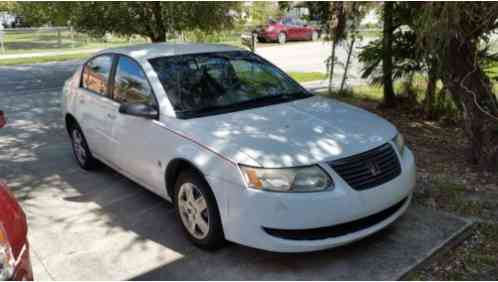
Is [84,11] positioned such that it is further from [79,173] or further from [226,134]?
[226,134]

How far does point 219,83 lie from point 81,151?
2275 millimetres

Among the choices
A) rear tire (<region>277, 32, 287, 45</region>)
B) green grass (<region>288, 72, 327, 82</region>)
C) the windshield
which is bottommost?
green grass (<region>288, 72, 327, 82</region>)

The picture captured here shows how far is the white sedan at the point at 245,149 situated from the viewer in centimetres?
315

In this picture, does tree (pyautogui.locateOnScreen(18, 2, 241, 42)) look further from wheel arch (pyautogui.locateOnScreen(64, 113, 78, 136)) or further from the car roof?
the car roof

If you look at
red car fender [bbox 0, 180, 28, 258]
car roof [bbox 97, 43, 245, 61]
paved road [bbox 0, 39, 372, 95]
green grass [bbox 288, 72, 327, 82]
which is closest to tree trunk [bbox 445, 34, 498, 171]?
car roof [bbox 97, 43, 245, 61]

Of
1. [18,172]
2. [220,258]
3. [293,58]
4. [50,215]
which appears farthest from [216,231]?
[293,58]

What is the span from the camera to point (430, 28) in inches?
190

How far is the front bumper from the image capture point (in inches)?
122

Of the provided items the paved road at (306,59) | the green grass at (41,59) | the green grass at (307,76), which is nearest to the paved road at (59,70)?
the paved road at (306,59)

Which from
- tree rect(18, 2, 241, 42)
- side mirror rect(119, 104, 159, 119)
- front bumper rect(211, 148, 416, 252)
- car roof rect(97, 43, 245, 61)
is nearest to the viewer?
front bumper rect(211, 148, 416, 252)

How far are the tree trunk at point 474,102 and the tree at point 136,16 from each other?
19.3ft

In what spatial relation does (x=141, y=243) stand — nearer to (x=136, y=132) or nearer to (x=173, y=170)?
(x=173, y=170)

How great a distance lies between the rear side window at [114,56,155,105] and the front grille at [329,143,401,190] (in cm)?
179

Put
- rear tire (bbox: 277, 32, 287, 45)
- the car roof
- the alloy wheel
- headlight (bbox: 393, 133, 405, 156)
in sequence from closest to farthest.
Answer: the alloy wheel → headlight (bbox: 393, 133, 405, 156) → the car roof → rear tire (bbox: 277, 32, 287, 45)
